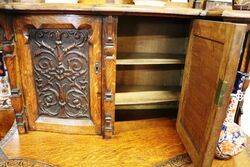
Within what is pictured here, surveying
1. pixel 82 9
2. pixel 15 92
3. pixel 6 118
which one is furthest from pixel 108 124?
pixel 6 118

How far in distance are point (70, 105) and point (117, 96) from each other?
0.34 metres

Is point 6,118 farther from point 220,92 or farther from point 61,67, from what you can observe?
point 220,92

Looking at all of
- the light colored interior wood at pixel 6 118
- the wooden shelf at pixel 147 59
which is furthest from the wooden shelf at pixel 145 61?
the light colored interior wood at pixel 6 118

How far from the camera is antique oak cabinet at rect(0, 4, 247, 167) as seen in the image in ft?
3.34

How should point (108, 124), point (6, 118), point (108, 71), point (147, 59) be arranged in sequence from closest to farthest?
point (108, 71) → point (108, 124) → point (147, 59) → point (6, 118)

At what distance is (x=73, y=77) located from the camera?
4.33 ft

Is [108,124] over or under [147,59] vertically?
under

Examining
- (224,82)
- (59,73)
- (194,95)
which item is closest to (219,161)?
(194,95)

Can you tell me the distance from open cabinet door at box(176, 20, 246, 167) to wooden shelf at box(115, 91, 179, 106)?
17 centimetres

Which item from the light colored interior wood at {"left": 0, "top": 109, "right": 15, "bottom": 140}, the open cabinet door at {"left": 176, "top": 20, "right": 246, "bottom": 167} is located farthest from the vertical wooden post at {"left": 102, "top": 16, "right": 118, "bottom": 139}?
the light colored interior wood at {"left": 0, "top": 109, "right": 15, "bottom": 140}

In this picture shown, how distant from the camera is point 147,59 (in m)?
1.48

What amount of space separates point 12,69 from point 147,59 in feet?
2.82

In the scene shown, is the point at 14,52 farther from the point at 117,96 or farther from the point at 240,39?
the point at 240,39

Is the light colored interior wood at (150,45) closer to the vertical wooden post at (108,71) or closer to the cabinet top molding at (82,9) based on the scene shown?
the vertical wooden post at (108,71)
